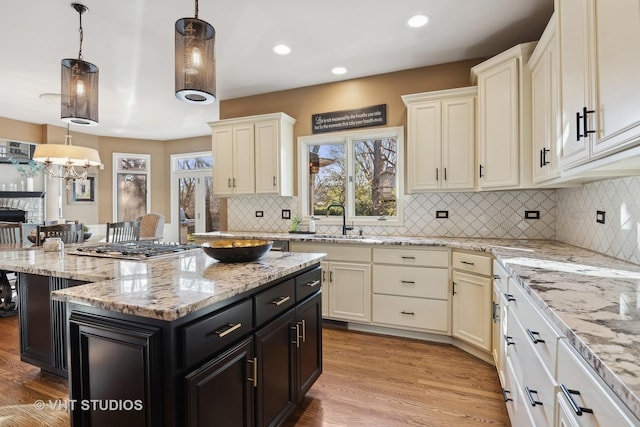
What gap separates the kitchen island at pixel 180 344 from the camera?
1094mm

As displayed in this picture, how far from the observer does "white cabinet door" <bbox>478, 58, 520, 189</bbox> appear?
2672 mm

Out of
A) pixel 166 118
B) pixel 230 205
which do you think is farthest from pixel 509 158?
pixel 166 118

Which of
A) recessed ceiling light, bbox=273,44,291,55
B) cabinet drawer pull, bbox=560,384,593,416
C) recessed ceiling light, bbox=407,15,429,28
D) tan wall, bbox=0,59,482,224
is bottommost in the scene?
cabinet drawer pull, bbox=560,384,593,416

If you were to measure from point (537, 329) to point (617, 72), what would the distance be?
3.10 feet

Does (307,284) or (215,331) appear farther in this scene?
(307,284)

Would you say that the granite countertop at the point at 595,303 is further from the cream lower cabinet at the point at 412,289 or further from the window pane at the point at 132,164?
the window pane at the point at 132,164

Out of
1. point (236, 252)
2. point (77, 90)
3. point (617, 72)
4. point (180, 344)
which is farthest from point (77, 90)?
point (617, 72)

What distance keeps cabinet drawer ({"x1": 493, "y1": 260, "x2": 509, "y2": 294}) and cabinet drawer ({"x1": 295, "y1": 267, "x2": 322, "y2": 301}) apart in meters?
1.12

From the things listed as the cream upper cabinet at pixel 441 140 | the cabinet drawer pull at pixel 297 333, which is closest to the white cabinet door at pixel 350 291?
the cream upper cabinet at pixel 441 140

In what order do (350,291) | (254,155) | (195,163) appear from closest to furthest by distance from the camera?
1. (350,291)
2. (254,155)
3. (195,163)

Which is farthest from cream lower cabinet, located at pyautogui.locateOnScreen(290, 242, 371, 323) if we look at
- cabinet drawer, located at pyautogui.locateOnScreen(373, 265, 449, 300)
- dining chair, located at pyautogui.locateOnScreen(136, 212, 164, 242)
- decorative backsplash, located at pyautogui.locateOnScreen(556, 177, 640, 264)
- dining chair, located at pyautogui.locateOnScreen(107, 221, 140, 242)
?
dining chair, located at pyautogui.locateOnScreen(136, 212, 164, 242)

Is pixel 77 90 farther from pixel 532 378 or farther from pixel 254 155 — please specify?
pixel 532 378

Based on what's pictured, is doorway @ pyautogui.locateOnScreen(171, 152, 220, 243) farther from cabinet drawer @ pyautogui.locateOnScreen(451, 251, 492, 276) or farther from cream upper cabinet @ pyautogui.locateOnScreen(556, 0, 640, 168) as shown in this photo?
cream upper cabinet @ pyautogui.locateOnScreen(556, 0, 640, 168)

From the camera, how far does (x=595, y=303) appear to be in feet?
3.44
